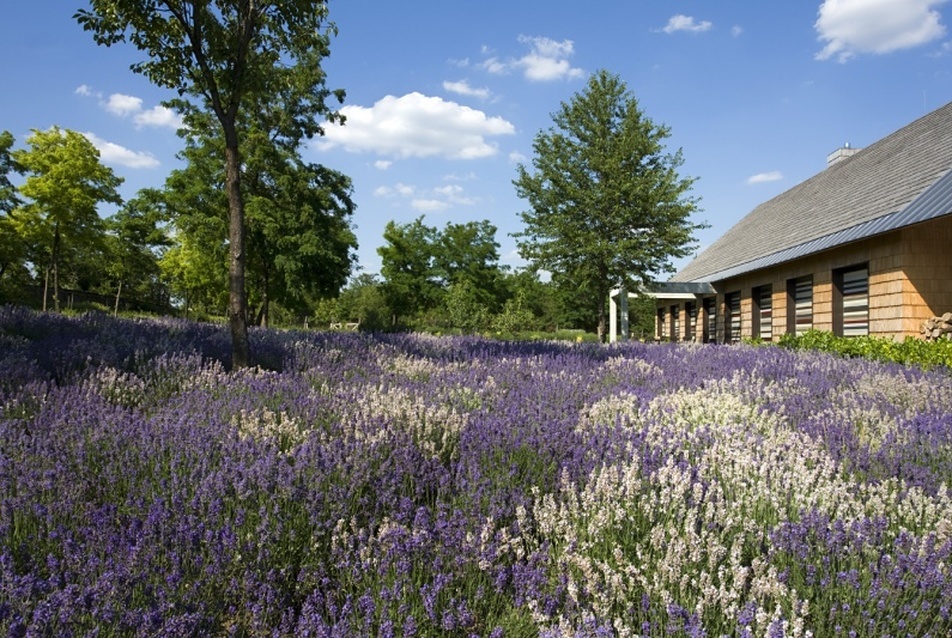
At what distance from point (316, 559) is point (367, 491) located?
0.71 metres

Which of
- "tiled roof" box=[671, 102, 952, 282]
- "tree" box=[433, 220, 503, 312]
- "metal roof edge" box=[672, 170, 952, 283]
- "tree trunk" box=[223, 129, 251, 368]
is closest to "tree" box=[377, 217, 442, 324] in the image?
"tree" box=[433, 220, 503, 312]

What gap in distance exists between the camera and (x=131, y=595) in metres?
2.01

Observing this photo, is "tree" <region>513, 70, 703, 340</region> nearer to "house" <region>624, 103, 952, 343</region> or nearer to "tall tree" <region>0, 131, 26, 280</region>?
"house" <region>624, 103, 952, 343</region>

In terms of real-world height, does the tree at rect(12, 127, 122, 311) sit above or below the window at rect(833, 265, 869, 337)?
above

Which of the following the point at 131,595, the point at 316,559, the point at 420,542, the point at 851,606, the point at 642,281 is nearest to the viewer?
the point at 131,595

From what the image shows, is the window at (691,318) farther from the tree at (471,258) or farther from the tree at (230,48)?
the tree at (230,48)

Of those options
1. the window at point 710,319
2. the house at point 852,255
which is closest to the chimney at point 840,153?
the house at point 852,255

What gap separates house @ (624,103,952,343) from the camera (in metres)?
11.8

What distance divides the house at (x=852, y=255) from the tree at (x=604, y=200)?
2979 mm

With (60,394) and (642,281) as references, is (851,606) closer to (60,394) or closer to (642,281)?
(60,394)

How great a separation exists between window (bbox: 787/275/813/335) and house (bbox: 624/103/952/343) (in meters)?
0.03

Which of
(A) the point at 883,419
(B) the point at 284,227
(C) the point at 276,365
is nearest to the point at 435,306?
(B) the point at 284,227

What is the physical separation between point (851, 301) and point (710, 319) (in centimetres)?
1122

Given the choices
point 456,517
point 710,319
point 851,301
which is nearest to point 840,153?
point 710,319
